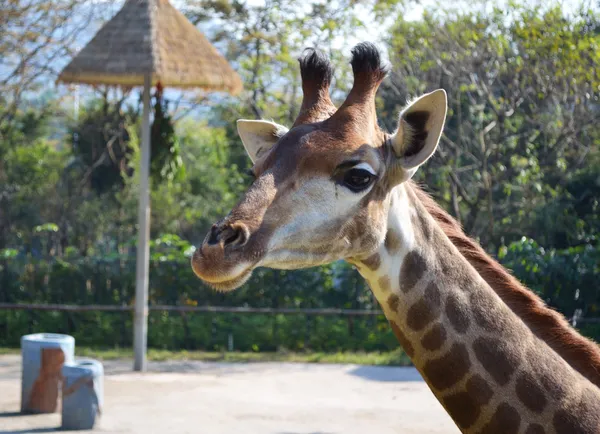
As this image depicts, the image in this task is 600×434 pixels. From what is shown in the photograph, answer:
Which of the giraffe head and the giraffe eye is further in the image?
the giraffe eye

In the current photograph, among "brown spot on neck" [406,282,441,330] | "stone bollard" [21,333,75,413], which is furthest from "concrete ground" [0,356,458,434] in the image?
"brown spot on neck" [406,282,441,330]

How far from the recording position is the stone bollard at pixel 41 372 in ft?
28.9

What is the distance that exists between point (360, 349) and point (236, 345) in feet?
6.23

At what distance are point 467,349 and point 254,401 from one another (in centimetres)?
690

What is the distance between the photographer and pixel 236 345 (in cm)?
1330

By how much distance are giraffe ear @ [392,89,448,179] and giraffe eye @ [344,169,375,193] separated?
0.48ft

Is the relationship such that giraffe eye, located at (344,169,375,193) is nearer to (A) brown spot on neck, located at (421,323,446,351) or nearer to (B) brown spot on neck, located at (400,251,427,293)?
(B) brown spot on neck, located at (400,251,427,293)

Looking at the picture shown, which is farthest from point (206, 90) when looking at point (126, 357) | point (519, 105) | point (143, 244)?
point (519, 105)

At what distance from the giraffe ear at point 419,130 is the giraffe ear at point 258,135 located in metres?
0.64

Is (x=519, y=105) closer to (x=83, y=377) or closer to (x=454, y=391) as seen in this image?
(x=83, y=377)

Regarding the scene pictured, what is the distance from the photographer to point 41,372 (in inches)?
346

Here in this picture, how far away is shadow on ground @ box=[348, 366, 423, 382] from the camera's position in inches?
431

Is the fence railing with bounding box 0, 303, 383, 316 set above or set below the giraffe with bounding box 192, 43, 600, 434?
below

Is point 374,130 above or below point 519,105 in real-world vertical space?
below
